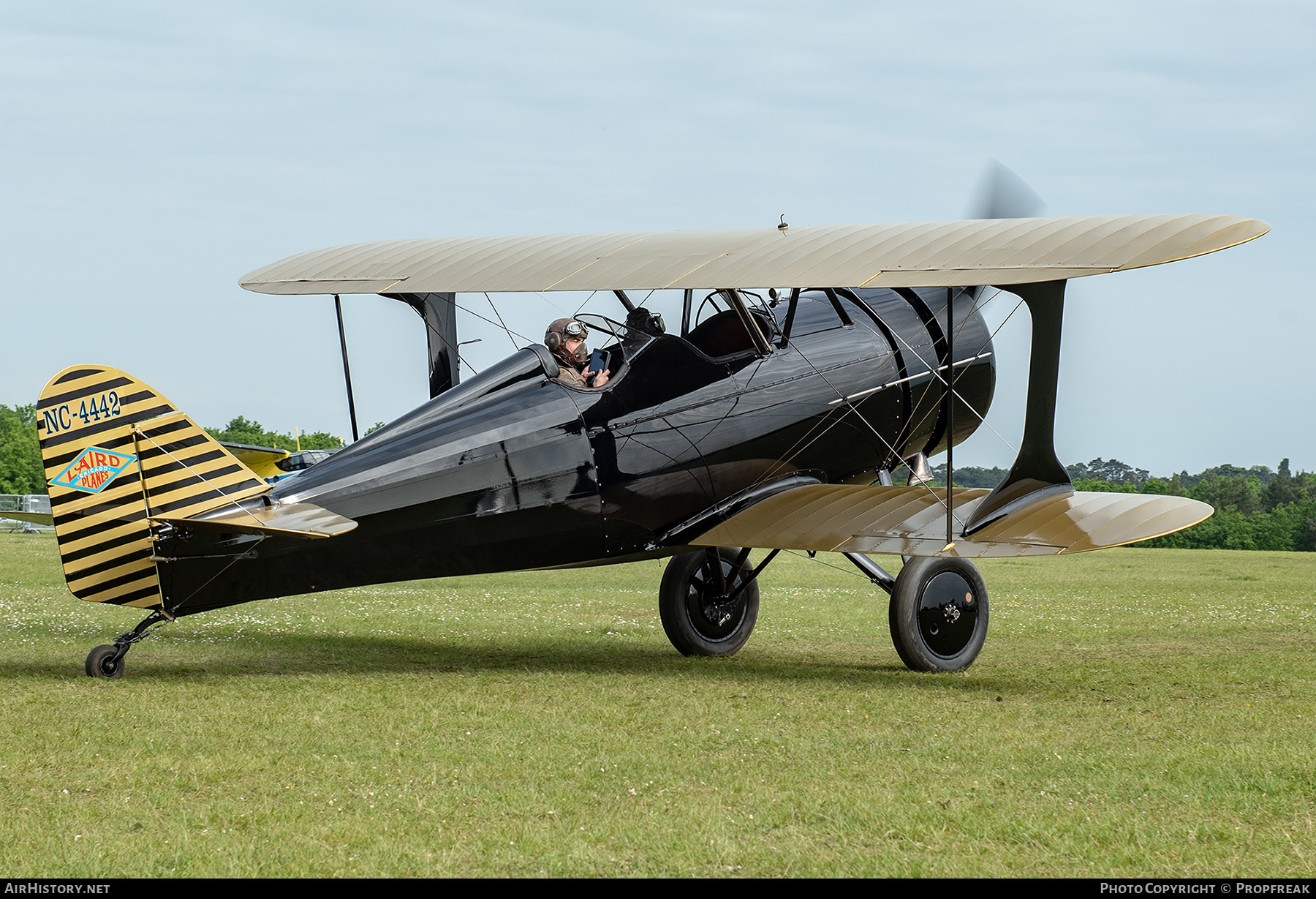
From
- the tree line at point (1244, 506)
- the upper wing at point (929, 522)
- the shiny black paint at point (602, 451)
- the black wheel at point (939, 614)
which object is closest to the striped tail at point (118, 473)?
the shiny black paint at point (602, 451)

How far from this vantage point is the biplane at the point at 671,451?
258 inches

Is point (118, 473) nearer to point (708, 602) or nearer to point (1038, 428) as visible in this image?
point (708, 602)

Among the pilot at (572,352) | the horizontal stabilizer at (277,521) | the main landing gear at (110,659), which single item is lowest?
the main landing gear at (110,659)

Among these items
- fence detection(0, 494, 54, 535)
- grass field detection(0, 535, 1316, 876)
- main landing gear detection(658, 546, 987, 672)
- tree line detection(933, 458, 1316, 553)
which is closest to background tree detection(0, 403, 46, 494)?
fence detection(0, 494, 54, 535)

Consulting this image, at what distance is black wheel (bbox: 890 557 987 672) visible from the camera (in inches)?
297

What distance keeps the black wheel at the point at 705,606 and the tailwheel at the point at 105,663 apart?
11.9 ft

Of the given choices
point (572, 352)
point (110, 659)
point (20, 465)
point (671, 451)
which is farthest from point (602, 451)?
point (20, 465)

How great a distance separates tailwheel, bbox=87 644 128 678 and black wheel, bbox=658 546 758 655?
364 centimetres

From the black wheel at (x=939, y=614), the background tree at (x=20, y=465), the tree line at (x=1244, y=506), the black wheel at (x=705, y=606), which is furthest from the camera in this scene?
the background tree at (x=20, y=465)

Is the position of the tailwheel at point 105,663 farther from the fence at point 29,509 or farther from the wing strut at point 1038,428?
the fence at point 29,509

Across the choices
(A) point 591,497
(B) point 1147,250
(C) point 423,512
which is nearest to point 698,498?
(A) point 591,497

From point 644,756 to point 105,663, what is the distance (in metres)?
3.64

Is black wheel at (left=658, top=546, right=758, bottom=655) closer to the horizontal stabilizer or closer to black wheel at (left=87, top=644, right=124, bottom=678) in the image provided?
the horizontal stabilizer

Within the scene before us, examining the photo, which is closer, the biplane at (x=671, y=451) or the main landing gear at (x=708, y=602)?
the biplane at (x=671, y=451)
